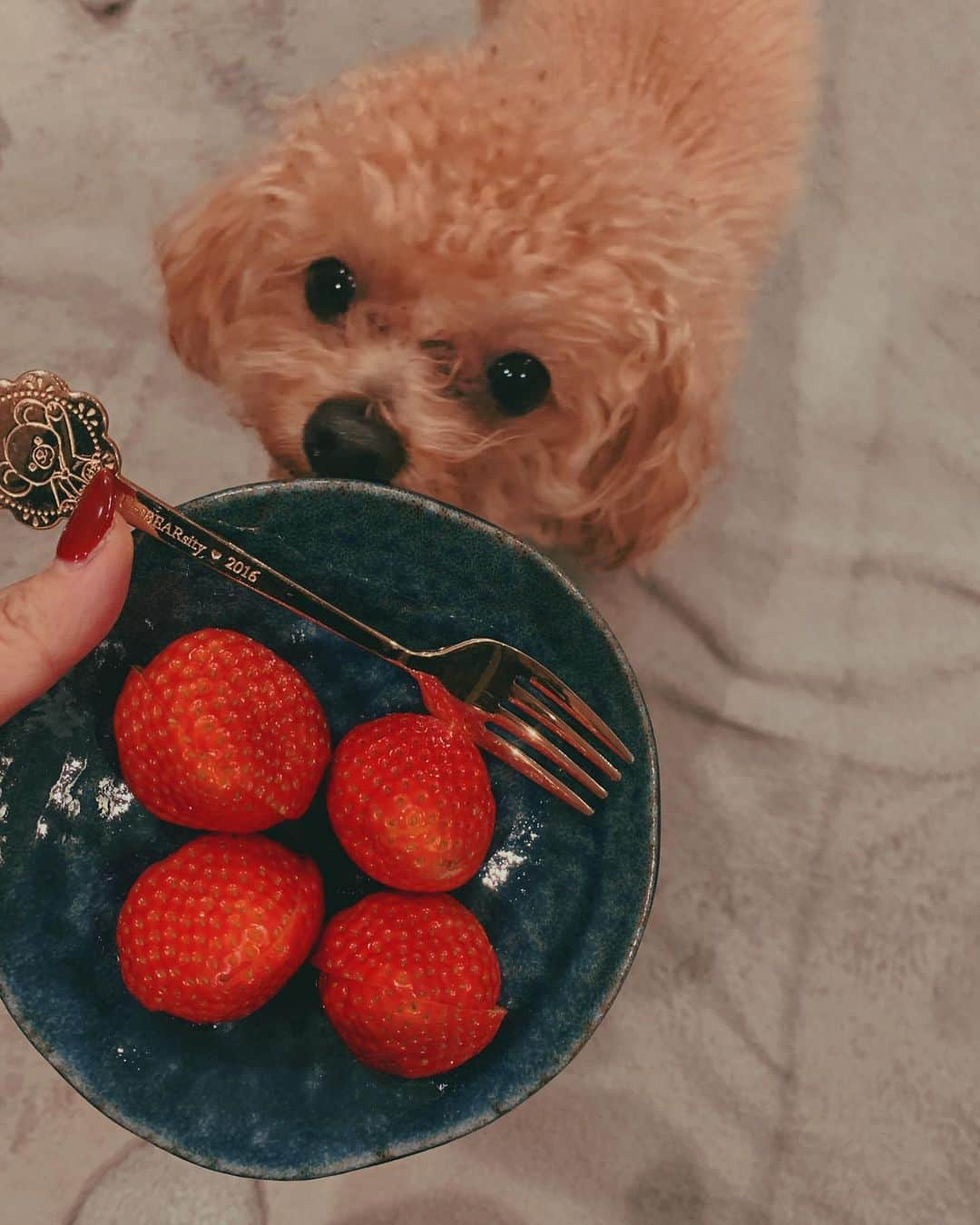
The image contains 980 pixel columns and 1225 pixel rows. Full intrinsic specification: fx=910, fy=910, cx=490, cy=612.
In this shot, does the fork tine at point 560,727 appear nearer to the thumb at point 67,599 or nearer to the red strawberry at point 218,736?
the red strawberry at point 218,736

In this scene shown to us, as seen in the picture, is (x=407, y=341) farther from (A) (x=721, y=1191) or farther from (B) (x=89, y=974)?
(A) (x=721, y=1191)

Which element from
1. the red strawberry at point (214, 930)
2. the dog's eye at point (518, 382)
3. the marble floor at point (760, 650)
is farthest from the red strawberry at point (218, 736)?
the marble floor at point (760, 650)

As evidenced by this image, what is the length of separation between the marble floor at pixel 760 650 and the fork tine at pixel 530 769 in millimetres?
306

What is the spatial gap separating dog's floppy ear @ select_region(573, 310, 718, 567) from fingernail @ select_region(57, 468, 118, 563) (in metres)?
Answer: 0.37

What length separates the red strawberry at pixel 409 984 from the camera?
1.73ft

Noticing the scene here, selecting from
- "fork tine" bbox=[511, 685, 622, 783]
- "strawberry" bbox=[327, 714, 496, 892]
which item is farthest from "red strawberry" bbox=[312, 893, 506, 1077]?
"fork tine" bbox=[511, 685, 622, 783]

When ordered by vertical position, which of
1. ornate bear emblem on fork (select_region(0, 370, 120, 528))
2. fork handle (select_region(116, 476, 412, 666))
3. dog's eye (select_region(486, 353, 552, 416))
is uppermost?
dog's eye (select_region(486, 353, 552, 416))

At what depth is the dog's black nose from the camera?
649 millimetres

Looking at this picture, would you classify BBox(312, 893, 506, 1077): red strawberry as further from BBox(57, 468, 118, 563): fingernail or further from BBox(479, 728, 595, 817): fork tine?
BBox(57, 468, 118, 563): fingernail

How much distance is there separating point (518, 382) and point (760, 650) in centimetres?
42

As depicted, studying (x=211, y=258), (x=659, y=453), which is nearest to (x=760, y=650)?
(x=659, y=453)

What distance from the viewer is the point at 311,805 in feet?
2.09

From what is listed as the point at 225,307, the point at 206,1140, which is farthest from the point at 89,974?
the point at 225,307

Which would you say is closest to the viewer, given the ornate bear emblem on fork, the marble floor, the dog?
the ornate bear emblem on fork
